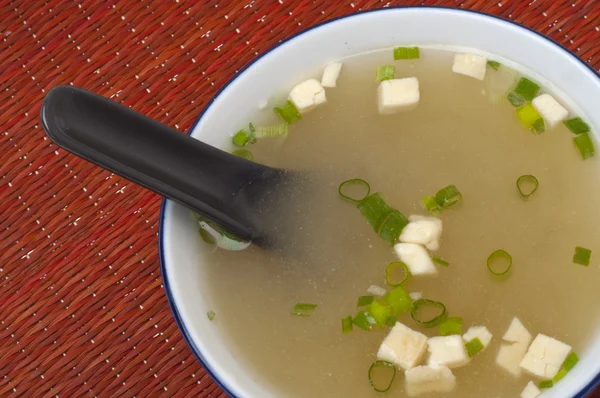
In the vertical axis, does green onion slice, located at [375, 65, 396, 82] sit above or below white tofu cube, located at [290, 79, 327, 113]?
below

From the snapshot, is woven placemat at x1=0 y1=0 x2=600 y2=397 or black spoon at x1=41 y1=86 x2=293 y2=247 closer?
black spoon at x1=41 y1=86 x2=293 y2=247

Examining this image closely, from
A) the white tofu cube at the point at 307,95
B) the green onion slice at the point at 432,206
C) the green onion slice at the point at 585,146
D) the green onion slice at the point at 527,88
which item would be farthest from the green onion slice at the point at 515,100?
the white tofu cube at the point at 307,95

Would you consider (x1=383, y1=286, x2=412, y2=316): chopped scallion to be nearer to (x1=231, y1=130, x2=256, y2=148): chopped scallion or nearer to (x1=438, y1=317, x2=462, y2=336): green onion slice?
(x1=438, y1=317, x2=462, y2=336): green onion slice

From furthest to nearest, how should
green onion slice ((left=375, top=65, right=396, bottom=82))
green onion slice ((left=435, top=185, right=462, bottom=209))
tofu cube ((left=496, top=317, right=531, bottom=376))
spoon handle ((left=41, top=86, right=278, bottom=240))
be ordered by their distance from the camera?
green onion slice ((left=375, top=65, right=396, bottom=82)) → green onion slice ((left=435, top=185, right=462, bottom=209)) → tofu cube ((left=496, top=317, right=531, bottom=376)) → spoon handle ((left=41, top=86, right=278, bottom=240))

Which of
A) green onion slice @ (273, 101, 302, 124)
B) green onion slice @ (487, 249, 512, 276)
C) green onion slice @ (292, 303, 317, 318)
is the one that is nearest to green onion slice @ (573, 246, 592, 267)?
green onion slice @ (487, 249, 512, 276)

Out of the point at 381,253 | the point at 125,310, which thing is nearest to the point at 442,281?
the point at 381,253

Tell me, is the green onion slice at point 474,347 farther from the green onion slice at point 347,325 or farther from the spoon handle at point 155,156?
the spoon handle at point 155,156

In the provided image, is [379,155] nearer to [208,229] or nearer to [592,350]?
[208,229]
